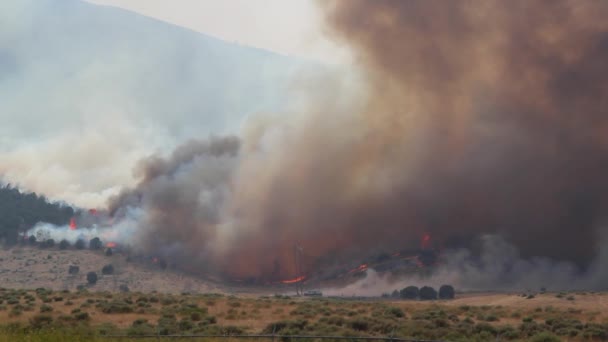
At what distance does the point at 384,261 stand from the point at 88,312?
76.7m

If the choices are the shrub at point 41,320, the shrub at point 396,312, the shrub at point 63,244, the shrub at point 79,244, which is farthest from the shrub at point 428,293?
the shrub at point 63,244

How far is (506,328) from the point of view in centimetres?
3816

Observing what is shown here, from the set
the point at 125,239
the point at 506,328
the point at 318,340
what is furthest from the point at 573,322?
the point at 125,239

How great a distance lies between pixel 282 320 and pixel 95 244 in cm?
11656

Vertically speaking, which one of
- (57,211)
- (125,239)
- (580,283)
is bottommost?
(580,283)

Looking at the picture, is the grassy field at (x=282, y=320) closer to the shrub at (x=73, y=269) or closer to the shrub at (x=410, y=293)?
the shrub at (x=410, y=293)

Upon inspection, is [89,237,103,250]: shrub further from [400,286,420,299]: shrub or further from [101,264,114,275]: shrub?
[400,286,420,299]: shrub

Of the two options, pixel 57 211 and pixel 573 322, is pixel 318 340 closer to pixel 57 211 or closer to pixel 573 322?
pixel 573 322

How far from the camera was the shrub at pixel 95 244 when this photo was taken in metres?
145

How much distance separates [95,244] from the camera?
146m

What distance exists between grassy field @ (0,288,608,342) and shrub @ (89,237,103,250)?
8533 cm

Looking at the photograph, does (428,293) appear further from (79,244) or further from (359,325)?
(79,244)

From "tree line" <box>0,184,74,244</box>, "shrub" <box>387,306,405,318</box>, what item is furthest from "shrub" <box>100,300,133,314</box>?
"tree line" <box>0,184,74,244</box>

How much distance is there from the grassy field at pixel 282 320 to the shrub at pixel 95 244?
85.3m
